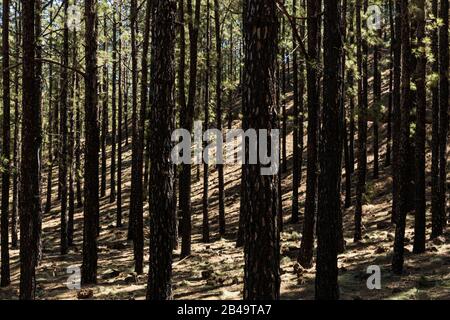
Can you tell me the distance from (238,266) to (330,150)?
780 cm

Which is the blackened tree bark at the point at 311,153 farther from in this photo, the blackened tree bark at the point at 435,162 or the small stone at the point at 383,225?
the small stone at the point at 383,225

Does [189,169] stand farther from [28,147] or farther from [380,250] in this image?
[28,147]

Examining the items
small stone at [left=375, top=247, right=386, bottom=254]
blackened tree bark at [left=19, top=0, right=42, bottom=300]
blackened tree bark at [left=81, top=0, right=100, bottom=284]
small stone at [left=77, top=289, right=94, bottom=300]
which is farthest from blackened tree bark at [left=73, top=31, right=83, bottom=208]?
small stone at [left=375, top=247, right=386, bottom=254]

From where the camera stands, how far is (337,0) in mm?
9172

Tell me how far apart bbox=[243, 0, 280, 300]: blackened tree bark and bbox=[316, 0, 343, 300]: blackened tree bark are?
3.00m

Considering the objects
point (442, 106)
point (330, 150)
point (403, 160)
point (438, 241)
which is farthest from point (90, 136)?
point (442, 106)

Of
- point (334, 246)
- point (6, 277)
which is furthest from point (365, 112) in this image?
point (6, 277)

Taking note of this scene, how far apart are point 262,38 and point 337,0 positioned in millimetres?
3539

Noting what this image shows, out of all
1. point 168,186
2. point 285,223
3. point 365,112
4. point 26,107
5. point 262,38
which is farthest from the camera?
point 285,223

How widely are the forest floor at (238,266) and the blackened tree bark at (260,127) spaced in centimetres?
536

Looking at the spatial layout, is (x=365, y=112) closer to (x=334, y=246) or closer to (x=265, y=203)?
(x=334, y=246)

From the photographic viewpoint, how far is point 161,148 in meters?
8.92

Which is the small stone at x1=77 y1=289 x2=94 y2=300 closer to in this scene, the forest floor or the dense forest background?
the dense forest background

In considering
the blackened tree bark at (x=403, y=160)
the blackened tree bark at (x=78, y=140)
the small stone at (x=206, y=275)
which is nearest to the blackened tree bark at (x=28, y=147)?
the small stone at (x=206, y=275)
